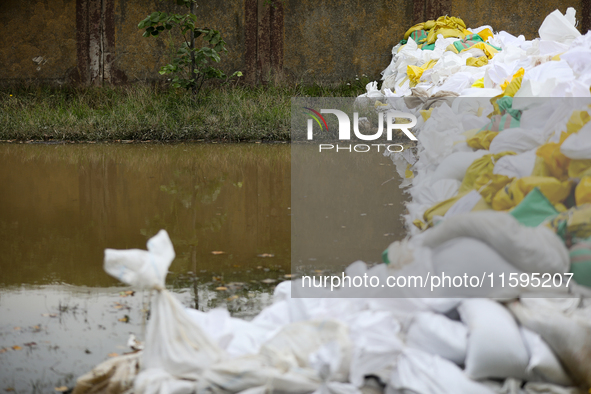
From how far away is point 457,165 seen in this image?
2.75 metres

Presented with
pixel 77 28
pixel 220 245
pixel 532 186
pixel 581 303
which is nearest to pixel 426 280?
pixel 581 303

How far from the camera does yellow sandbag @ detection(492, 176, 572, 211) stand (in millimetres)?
1849

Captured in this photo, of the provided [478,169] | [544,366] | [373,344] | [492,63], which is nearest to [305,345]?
[373,344]

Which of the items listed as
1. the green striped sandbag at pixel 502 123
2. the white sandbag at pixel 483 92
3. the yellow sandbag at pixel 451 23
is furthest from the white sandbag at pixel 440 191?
the yellow sandbag at pixel 451 23

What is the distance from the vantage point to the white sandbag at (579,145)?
1.82m

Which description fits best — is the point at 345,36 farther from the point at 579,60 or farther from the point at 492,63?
the point at 579,60

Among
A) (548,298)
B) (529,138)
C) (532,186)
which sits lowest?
(548,298)

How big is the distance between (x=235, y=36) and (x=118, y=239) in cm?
627

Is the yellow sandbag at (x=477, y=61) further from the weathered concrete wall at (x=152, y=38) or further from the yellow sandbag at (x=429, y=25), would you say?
the weathered concrete wall at (x=152, y=38)

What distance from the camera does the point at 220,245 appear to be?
268 cm

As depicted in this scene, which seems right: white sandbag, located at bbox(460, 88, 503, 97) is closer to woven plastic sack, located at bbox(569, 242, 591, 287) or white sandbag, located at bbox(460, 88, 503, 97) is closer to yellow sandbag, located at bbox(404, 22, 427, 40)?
woven plastic sack, located at bbox(569, 242, 591, 287)

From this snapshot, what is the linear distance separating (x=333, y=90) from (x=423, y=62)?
2.04 metres

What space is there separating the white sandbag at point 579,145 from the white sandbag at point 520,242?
34 cm

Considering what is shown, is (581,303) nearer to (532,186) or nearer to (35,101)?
(532,186)
